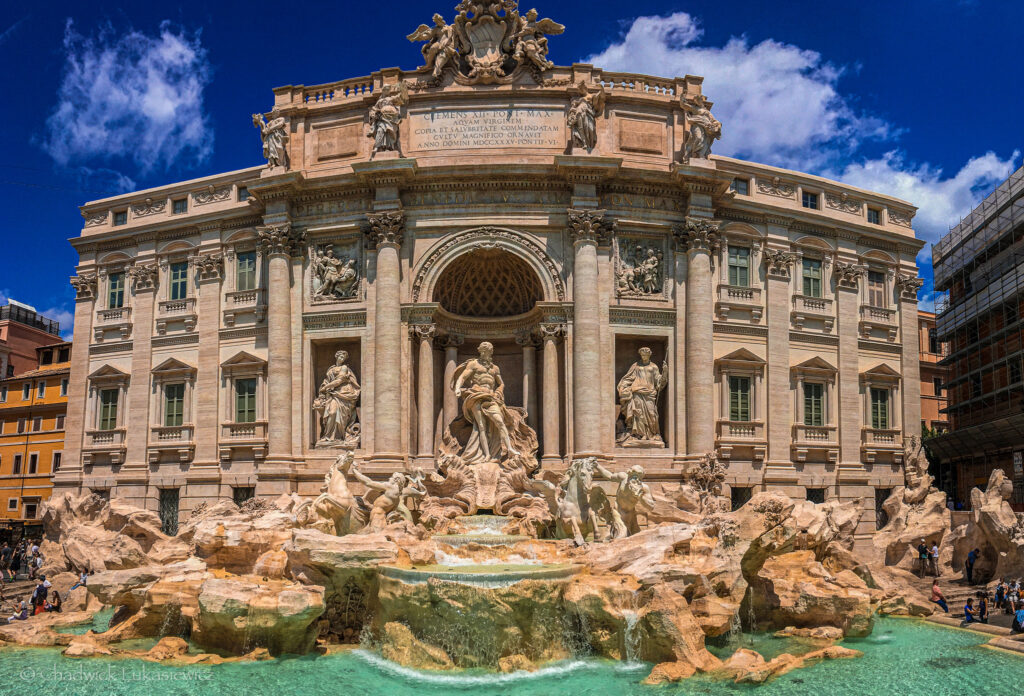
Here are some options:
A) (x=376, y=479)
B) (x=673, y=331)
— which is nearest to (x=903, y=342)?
(x=673, y=331)

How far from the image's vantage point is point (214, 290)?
103 feet

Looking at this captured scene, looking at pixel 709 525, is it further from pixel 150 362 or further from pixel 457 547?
pixel 150 362

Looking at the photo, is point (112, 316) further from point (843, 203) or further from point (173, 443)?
point (843, 203)

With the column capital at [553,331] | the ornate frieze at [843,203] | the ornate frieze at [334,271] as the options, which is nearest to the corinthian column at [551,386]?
the column capital at [553,331]

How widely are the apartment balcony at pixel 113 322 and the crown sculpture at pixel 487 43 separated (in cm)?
1490

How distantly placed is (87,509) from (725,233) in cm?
2379

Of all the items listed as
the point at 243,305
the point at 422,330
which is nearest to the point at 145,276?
the point at 243,305

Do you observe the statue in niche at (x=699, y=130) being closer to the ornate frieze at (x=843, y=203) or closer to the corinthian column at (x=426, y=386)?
the ornate frieze at (x=843, y=203)

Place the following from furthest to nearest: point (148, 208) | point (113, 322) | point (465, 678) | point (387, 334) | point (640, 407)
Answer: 1. point (148, 208)
2. point (113, 322)
3. point (640, 407)
4. point (387, 334)
5. point (465, 678)

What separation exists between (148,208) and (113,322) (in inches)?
182

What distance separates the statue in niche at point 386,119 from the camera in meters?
28.5

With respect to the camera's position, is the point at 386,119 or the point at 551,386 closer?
the point at 551,386

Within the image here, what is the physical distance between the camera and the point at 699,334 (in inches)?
1115

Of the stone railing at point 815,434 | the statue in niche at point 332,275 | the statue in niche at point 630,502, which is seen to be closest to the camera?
the statue in niche at point 630,502
